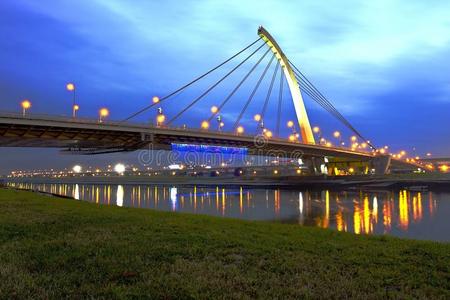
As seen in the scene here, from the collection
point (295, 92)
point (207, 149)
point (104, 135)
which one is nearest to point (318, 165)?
point (295, 92)

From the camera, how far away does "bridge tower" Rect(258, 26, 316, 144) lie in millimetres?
74812

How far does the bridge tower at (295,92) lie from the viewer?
74812 mm

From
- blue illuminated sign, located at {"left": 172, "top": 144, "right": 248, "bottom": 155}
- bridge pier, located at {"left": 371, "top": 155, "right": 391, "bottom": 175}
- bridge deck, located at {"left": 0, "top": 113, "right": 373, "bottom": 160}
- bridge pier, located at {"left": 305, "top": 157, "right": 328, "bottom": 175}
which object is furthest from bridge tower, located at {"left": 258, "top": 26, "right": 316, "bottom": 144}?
bridge pier, located at {"left": 371, "top": 155, "right": 391, "bottom": 175}

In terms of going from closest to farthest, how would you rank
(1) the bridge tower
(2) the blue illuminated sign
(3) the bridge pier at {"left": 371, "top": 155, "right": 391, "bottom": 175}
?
(2) the blue illuminated sign, (1) the bridge tower, (3) the bridge pier at {"left": 371, "top": 155, "right": 391, "bottom": 175}

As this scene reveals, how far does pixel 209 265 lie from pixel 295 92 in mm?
72325

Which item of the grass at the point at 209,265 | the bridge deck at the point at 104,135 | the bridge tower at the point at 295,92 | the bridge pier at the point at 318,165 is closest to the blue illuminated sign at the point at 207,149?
the bridge deck at the point at 104,135

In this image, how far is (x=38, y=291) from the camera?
4738 mm

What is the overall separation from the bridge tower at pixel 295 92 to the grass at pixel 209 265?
66754mm

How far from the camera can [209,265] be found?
240 inches

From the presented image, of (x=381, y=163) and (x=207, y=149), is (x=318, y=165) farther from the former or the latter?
(x=207, y=149)

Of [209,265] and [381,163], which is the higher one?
[381,163]

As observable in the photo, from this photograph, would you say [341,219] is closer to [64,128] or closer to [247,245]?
[247,245]

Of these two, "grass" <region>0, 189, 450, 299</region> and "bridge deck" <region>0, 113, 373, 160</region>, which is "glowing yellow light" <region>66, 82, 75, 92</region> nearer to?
"bridge deck" <region>0, 113, 373, 160</region>

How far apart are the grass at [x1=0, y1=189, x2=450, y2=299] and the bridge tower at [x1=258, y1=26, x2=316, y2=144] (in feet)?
219
